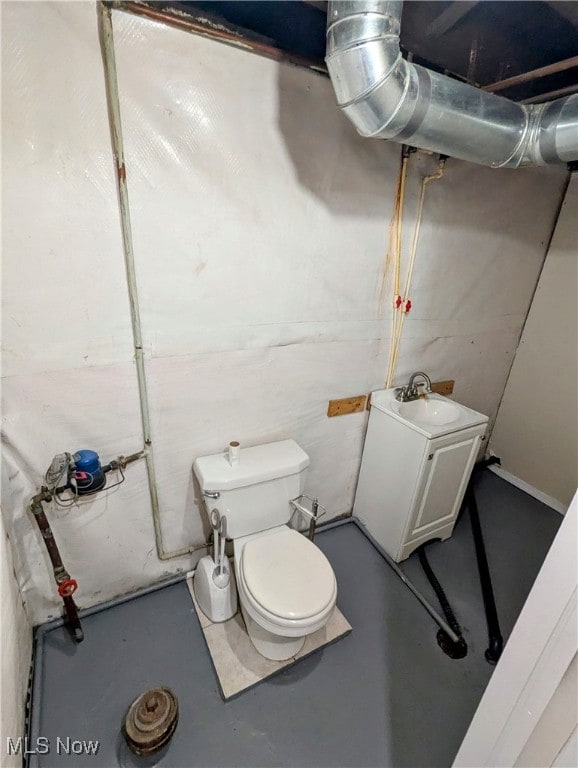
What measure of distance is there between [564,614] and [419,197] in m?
1.70

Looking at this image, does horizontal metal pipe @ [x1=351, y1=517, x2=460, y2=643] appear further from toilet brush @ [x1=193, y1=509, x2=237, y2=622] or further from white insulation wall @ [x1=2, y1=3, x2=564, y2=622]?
toilet brush @ [x1=193, y1=509, x2=237, y2=622]

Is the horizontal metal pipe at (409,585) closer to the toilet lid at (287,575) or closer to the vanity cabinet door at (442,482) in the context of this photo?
the vanity cabinet door at (442,482)

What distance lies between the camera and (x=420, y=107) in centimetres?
112

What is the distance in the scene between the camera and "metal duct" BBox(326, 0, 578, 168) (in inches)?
38.1

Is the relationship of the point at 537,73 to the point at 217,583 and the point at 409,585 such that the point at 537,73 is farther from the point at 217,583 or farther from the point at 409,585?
the point at 217,583

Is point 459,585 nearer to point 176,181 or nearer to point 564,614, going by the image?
point 564,614

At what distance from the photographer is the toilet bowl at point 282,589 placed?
122 cm

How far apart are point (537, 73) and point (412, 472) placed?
68.6 inches

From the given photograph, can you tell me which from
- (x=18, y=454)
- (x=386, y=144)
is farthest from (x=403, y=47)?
(x=18, y=454)

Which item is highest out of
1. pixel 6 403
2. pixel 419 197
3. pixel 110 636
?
pixel 419 197

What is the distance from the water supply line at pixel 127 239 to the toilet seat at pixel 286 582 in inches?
19.2

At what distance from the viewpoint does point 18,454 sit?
1.22 m

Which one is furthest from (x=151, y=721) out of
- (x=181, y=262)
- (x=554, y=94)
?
(x=554, y=94)

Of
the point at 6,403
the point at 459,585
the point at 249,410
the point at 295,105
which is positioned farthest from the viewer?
the point at 459,585
